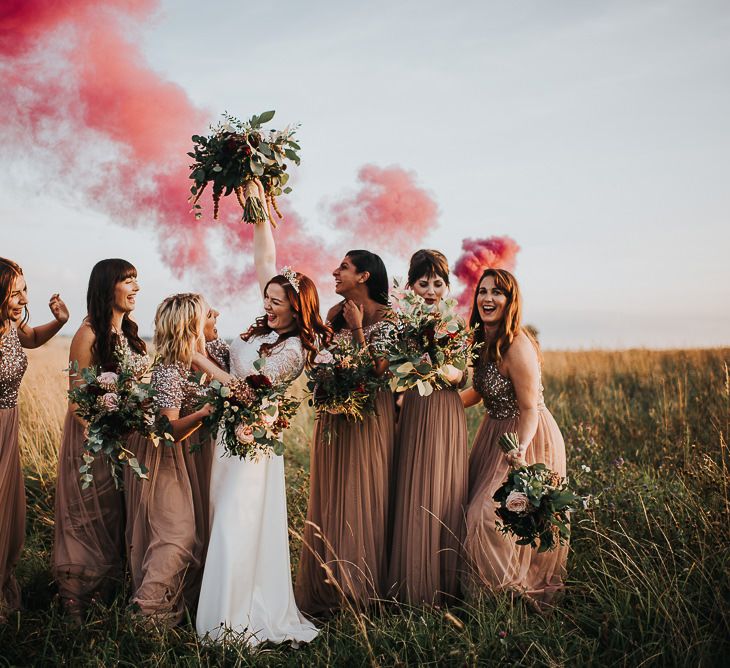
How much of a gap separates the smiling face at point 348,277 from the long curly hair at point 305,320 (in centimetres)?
41

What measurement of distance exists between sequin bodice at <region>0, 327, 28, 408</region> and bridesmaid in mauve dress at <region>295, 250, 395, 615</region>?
2.51 m

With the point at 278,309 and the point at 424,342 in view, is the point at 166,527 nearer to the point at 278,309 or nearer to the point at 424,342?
the point at 278,309

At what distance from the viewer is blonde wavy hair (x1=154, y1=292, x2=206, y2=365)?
521cm

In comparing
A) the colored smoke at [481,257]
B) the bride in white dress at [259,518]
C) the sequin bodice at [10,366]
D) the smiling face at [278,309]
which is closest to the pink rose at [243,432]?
the bride in white dress at [259,518]

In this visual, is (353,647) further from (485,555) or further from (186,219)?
(186,219)

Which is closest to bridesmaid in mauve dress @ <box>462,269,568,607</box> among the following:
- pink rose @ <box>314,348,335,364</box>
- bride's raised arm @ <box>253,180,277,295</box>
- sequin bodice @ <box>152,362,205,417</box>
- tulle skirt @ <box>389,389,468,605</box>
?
tulle skirt @ <box>389,389,468,605</box>

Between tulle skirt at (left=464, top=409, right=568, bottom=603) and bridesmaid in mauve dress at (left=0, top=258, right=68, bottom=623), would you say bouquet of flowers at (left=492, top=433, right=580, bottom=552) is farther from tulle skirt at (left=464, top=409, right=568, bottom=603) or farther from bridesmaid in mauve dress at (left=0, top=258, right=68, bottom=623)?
bridesmaid in mauve dress at (left=0, top=258, right=68, bottom=623)

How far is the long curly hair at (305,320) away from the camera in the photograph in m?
5.48

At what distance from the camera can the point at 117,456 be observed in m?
5.06

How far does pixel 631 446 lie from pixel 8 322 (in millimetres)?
8468

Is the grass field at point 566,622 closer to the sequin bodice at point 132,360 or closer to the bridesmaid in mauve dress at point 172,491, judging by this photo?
the bridesmaid in mauve dress at point 172,491

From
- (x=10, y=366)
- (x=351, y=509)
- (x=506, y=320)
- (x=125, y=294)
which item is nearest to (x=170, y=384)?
(x=125, y=294)

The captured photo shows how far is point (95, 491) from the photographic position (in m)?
5.75

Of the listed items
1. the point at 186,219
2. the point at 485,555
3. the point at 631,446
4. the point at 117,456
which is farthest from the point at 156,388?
the point at 631,446
